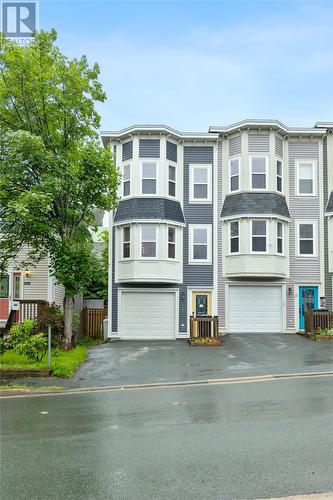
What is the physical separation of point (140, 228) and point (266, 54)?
9690mm

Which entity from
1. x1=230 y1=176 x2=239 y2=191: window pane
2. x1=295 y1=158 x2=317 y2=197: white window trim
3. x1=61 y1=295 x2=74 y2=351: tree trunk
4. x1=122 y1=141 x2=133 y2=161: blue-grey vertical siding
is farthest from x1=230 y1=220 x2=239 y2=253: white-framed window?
x1=61 y1=295 x2=74 y2=351: tree trunk

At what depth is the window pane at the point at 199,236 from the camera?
22734 millimetres

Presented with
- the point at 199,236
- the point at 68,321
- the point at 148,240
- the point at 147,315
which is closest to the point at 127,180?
the point at 148,240

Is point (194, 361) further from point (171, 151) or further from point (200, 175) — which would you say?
point (171, 151)

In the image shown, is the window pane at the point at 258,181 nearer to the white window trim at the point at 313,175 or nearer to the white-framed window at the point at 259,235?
the white-framed window at the point at 259,235

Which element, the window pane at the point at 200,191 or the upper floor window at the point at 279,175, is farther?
the window pane at the point at 200,191

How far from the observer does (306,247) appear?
22.8m

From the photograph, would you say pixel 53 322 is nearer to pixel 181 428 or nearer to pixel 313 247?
pixel 181 428

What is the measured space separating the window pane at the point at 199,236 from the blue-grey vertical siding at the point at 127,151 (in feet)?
16.1

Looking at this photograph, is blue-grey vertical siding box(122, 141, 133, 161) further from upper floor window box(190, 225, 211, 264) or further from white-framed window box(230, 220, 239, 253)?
white-framed window box(230, 220, 239, 253)

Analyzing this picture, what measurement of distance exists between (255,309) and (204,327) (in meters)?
4.08

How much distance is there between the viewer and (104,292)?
2958cm

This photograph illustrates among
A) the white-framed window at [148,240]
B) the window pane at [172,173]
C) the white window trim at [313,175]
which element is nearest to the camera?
Result: the white-framed window at [148,240]

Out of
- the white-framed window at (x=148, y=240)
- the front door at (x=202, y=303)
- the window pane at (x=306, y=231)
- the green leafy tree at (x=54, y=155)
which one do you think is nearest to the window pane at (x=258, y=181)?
the window pane at (x=306, y=231)
